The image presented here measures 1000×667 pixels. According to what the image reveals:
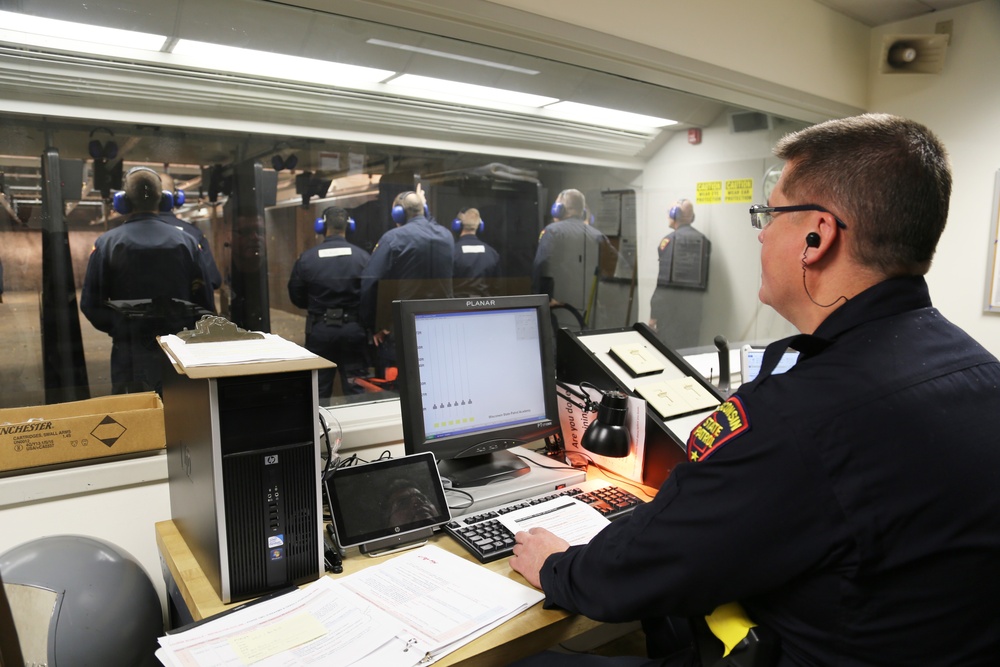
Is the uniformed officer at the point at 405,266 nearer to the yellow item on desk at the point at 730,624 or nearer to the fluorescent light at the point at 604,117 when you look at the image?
the fluorescent light at the point at 604,117

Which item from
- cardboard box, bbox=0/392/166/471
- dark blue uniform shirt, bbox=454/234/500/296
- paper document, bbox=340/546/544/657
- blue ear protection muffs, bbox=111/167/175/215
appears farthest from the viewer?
dark blue uniform shirt, bbox=454/234/500/296

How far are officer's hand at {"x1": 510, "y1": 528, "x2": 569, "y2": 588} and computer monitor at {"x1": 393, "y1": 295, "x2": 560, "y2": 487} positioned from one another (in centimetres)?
36

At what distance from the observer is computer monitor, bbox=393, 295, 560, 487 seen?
1491 mm

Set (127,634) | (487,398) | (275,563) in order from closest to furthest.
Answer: (275,563) < (127,634) < (487,398)

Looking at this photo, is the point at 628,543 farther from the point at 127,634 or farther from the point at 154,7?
the point at 154,7

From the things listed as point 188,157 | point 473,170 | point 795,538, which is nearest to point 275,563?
point 795,538

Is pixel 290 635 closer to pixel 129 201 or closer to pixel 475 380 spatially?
pixel 475 380

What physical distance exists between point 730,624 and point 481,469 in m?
0.82

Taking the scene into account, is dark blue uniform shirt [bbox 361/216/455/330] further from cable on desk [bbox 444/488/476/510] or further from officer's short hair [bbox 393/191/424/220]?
cable on desk [bbox 444/488/476/510]

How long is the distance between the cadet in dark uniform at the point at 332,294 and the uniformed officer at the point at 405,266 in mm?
67

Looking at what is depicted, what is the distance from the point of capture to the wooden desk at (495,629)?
99 cm

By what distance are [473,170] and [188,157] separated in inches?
62.4

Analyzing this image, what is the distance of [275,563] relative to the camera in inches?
44.0

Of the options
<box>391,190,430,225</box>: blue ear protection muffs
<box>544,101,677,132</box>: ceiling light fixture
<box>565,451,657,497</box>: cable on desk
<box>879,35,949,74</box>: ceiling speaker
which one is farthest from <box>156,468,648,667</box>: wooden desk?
<box>879,35,949,74</box>: ceiling speaker
